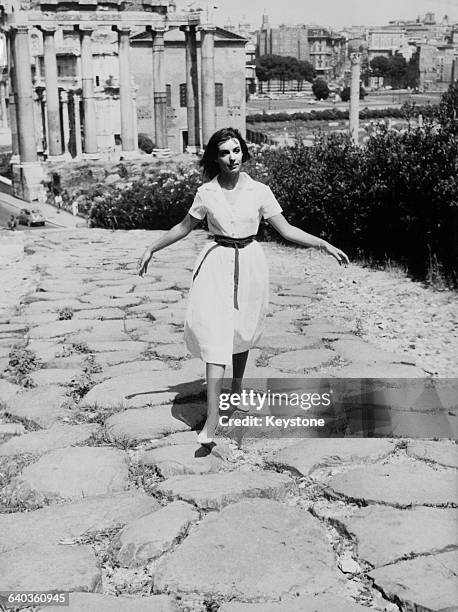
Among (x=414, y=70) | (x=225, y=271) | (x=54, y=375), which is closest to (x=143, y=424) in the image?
(x=225, y=271)

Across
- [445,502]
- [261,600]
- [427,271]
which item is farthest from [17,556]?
[427,271]

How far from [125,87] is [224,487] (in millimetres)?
30636

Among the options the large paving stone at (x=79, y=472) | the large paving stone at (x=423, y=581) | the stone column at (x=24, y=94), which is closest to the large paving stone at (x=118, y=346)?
the large paving stone at (x=79, y=472)

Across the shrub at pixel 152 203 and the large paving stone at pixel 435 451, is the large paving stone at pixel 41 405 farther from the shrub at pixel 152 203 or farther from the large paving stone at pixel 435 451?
the shrub at pixel 152 203

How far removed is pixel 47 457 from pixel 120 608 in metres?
1.45

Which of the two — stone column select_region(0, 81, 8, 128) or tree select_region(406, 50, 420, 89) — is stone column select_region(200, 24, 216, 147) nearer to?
tree select_region(406, 50, 420, 89)

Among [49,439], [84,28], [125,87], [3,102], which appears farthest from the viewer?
[3,102]

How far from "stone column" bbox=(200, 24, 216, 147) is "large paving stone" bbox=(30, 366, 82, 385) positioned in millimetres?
28255

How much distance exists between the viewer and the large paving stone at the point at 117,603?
8.96 feet

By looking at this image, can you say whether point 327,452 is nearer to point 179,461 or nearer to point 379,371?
point 179,461

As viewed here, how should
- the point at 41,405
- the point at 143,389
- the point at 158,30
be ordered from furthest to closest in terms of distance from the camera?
1. the point at 158,30
2. the point at 143,389
3. the point at 41,405

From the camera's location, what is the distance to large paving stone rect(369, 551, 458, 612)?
2.67 metres

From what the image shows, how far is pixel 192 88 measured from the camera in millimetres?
36000

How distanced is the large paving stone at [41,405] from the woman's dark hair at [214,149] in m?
1.57
